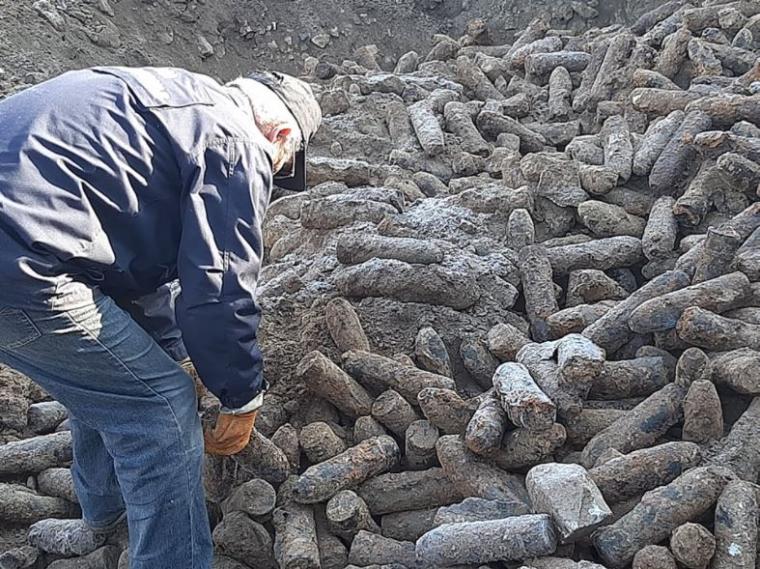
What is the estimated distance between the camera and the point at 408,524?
3701 mm

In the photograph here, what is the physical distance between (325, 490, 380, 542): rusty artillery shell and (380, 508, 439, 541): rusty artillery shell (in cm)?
9

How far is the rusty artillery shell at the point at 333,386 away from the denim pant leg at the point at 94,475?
1102 millimetres

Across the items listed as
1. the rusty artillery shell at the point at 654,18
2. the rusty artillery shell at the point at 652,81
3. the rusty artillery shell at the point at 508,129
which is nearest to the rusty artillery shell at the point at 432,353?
the rusty artillery shell at the point at 508,129

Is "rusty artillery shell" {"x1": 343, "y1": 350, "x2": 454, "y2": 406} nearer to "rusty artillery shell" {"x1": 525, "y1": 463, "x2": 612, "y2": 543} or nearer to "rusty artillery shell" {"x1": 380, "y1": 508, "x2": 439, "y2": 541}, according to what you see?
"rusty artillery shell" {"x1": 380, "y1": 508, "x2": 439, "y2": 541}

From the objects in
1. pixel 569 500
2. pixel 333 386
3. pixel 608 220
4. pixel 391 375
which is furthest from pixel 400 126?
pixel 569 500

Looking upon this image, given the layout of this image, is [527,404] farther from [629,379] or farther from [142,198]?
[142,198]

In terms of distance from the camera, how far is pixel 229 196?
2701 millimetres

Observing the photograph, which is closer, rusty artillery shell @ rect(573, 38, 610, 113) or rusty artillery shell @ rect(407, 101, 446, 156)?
rusty artillery shell @ rect(407, 101, 446, 156)

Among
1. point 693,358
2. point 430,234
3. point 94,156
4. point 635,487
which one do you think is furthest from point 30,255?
point 430,234

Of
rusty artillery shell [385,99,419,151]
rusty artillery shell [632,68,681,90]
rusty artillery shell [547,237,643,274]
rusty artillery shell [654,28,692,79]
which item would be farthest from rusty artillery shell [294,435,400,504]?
rusty artillery shell [654,28,692,79]

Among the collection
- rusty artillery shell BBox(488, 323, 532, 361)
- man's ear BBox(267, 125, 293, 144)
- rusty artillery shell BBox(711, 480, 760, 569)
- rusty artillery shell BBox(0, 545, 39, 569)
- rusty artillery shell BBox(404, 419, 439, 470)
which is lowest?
rusty artillery shell BBox(0, 545, 39, 569)

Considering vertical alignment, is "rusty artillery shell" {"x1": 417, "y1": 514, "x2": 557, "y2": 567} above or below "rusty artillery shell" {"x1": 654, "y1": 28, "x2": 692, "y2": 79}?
below

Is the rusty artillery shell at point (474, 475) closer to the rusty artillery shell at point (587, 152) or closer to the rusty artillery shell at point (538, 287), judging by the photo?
the rusty artillery shell at point (538, 287)

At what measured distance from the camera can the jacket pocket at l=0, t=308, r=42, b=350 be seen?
2602mm
